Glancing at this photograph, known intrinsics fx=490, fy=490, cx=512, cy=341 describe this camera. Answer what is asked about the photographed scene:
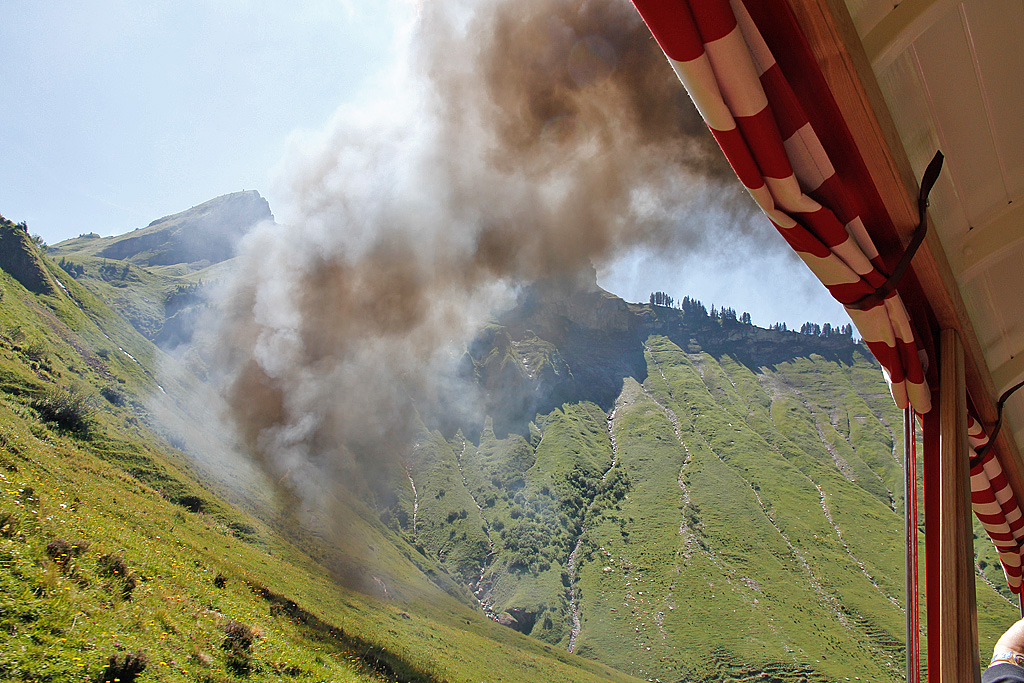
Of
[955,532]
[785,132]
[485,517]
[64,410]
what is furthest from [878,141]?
[485,517]

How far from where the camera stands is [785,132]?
172cm

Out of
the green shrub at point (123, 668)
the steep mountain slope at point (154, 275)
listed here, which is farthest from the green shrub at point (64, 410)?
the steep mountain slope at point (154, 275)

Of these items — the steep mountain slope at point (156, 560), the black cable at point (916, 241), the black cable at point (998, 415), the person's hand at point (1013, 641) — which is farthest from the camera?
the steep mountain slope at point (156, 560)

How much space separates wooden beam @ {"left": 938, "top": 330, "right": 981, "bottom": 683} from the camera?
7.44 feet

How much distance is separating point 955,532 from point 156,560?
24003 mm

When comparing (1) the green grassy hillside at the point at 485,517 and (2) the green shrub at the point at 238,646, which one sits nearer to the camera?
(2) the green shrub at the point at 238,646

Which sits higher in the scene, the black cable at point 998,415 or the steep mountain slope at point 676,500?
the steep mountain slope at point 676,500

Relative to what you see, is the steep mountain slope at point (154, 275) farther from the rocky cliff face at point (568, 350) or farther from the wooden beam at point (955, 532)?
the wooden beam at point (955, 532)

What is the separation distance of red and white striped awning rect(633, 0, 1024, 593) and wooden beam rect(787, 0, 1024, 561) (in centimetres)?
3

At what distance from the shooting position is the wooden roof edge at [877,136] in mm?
1600

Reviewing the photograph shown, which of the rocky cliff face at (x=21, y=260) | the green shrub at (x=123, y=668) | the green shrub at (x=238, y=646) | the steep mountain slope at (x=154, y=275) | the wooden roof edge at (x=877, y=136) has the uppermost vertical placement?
the steep mountain slope at (x=154, y=275)

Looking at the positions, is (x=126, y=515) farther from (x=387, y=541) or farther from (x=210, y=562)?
(x=387, y=541)

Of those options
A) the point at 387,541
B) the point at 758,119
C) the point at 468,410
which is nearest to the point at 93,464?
the point at 758,119

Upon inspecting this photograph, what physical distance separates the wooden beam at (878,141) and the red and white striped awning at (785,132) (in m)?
0.03
